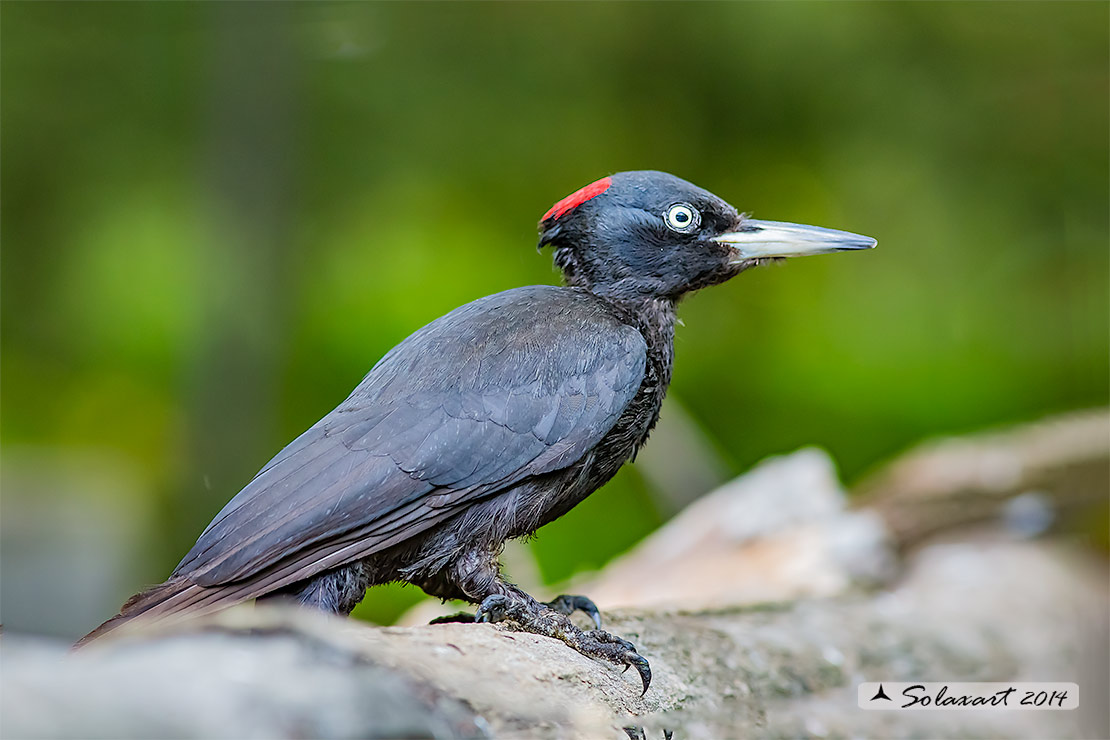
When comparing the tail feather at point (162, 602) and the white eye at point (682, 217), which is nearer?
the tail feather at point (162, 602)

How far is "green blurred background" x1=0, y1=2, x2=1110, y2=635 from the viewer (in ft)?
22.6

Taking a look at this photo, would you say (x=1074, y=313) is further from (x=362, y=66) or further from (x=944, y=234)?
(x=362, y=66)

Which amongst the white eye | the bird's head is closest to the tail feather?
the bird's head

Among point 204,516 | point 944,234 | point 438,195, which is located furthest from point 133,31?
point 944,234

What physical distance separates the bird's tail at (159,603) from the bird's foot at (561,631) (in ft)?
2.31

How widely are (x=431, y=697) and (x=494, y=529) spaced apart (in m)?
0.92

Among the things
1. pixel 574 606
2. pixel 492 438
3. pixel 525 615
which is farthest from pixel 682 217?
pixel 525 615

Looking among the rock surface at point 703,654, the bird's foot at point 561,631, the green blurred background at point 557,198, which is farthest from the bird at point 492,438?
the green blurred background at point 557,198

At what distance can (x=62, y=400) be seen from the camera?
7.39 m

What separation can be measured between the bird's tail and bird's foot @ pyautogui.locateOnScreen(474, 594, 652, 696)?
70 centimetres

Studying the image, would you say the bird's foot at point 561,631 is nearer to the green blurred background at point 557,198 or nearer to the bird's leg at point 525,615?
the bird's leg at point 525,615

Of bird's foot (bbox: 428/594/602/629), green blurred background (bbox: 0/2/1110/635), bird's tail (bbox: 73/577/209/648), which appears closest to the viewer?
bird's tail (bbox: 73/577/209/648)

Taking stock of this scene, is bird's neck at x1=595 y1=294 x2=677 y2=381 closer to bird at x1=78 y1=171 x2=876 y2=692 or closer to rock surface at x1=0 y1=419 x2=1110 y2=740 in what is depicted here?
bird at x1=78 y1=171 x2=876 y2=692

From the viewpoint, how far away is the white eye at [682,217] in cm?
327
